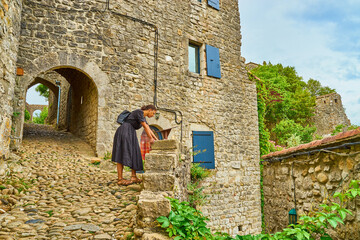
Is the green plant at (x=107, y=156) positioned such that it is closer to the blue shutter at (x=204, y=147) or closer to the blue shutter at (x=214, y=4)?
the blue shutter at (x=204, y=147)

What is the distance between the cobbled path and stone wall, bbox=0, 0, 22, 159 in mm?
649

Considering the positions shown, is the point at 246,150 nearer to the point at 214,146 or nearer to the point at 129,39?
the point at 214,146

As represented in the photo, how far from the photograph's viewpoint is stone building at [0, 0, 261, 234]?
19.2 feet

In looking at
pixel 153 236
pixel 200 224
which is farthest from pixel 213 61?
pixel 153 236

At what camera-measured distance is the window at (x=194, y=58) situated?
873 centimetres

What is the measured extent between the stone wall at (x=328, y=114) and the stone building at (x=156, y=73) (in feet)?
34.1

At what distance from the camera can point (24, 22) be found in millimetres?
5828

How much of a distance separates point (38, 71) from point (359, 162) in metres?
6.32

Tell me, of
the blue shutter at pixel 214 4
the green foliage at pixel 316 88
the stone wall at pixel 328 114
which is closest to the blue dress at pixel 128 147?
the blue shutter at pixel 214 4

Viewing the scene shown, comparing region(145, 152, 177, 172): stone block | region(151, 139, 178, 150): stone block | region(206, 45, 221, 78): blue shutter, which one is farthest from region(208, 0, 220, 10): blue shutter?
region(145, 152, 177, 172): stone block

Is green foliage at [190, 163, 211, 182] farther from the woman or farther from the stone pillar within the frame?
the stone pillar

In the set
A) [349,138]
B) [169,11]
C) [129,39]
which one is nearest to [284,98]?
[169,11]

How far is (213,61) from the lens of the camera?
8.88 meters

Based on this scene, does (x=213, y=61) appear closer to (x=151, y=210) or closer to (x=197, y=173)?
(x=197, y=173)
